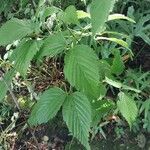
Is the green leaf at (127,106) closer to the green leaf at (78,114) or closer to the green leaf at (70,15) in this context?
the green leaf at (78,114)

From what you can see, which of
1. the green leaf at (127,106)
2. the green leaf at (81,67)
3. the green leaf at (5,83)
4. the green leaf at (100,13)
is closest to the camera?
the green leaf at (100,13)

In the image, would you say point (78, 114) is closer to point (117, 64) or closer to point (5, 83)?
A: point (5, 83)

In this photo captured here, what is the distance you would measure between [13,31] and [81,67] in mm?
228

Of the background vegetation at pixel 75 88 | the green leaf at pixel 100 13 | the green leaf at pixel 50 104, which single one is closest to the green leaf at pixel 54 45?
the background vegetation at pixel 75 88

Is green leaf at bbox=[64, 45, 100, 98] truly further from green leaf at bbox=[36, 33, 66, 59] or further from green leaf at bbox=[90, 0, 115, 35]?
green leaf at bbox=[90, 0, 115, 35]

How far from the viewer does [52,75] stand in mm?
2162

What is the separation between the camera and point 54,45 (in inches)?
45.8

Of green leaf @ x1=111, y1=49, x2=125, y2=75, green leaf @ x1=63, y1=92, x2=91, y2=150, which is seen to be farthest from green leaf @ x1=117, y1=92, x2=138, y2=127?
green leaf @ x1=63, y1=92, x2=91, y2=150

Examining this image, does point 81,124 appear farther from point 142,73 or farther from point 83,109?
point 142,73

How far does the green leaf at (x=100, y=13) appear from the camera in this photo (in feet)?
2.75

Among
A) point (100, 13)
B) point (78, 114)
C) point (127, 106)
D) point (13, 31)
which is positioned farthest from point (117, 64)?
point (100, 13)

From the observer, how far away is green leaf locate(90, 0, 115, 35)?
84 centimetres

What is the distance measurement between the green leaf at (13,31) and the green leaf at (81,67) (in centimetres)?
15

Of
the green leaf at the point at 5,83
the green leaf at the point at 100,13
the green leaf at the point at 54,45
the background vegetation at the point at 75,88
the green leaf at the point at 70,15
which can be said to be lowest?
the background vegetation at the point at 75,88
